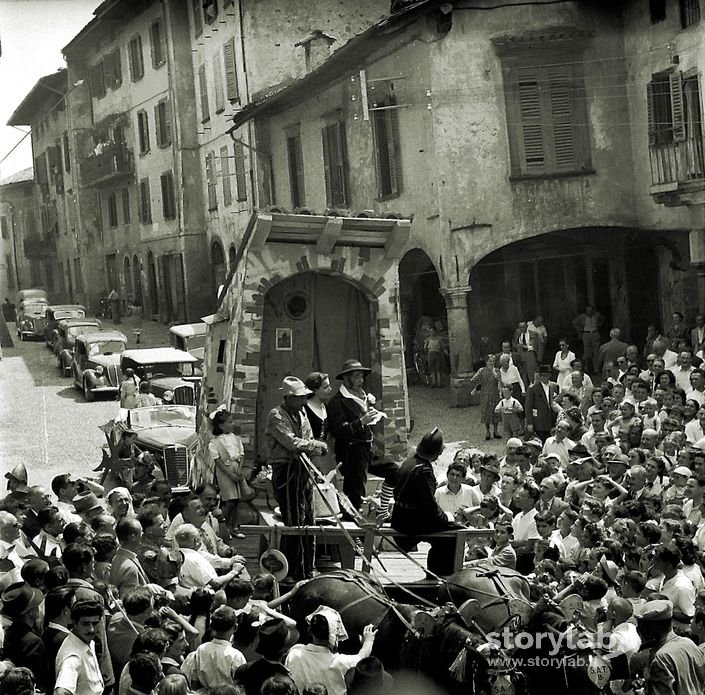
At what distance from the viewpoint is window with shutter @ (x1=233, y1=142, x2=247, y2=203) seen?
28.6 m

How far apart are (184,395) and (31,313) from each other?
15.0 meters

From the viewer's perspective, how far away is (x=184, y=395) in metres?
22.0

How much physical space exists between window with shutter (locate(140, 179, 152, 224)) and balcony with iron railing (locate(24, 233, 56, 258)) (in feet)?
9.43

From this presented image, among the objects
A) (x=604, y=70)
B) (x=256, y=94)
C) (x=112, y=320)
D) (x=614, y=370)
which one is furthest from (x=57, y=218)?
(x=614, y=370)

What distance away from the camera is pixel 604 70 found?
2217 centimetres

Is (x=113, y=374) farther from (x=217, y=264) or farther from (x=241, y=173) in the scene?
(x=241, y=173)

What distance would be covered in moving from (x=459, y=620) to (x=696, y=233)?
1541 cm

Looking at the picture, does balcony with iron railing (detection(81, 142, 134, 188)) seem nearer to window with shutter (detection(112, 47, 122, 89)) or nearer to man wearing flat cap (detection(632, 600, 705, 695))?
window with shutter (detection(112, 47, 122, 89))

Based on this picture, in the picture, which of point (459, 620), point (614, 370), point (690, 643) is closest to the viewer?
point (690, 643)

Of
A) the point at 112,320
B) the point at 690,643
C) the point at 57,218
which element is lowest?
the point at 690,643

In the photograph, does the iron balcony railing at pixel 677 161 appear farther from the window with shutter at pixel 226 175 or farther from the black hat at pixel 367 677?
the black hat at pixel 367 677

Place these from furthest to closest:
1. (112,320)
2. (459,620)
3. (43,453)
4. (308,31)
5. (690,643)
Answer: (112,320)
(308,31)
(43,453)
(459,620)
(690,643)

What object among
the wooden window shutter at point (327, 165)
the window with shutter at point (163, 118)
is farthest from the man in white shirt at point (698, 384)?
the window with shutter at point (163, 118)

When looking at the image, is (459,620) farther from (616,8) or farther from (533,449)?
(616,8)
